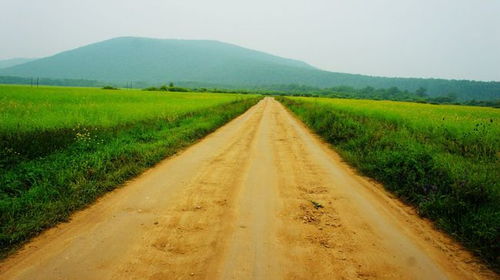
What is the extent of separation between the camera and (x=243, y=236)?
12.7 ft

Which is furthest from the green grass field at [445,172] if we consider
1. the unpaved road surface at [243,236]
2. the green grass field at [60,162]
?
the green grass field at [60,162]

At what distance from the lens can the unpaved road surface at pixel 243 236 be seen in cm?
316

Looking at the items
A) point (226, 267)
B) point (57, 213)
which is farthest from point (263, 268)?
point (57, 213)

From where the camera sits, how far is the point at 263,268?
317cm

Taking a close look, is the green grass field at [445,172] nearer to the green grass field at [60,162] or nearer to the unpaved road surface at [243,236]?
the unpaved road surface at [243,236]

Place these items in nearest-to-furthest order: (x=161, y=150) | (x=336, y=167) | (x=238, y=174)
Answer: (x=238, y=174), (x=336, y=167), (x=161, y=150)

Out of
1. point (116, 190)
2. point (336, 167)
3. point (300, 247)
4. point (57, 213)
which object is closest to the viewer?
point (300, 247)

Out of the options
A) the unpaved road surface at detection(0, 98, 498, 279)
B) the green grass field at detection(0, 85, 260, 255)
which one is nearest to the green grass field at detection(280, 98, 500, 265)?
the unpaved road surface at detection(0, 98, 498, 279)

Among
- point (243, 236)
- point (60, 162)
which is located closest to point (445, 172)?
point (243, 236)

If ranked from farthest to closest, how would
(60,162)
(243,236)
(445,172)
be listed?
(60,162) → (445,172) → (243,236)

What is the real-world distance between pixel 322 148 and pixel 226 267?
26.0 ft

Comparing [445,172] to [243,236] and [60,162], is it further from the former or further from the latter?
[60,162]

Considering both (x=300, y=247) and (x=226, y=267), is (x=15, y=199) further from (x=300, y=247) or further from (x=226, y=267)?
(x=300, y=247)

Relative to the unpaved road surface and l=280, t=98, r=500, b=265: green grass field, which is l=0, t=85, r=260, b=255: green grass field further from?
l=280, t=98, r=500, b=265: green grass field
